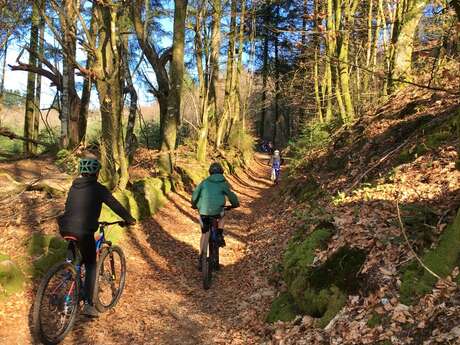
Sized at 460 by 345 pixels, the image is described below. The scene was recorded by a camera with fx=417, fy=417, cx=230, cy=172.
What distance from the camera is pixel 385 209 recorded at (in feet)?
19.9

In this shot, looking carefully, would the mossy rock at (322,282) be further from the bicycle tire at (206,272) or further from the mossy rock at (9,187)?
the mossy rock at (9,187)

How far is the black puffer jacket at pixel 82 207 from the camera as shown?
201 inches

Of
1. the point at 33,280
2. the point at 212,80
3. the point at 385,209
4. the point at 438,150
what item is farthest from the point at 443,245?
the point at 212,80

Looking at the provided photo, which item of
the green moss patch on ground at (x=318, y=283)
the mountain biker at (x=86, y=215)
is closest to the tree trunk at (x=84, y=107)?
the mountain biker at (x=86, y=215)

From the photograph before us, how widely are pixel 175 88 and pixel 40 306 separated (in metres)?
10.8

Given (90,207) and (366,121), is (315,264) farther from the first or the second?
(366,121)

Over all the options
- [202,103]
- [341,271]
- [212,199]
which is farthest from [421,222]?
[202,103]

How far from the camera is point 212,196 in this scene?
7.63 m

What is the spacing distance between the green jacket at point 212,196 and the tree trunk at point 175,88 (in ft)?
23.7

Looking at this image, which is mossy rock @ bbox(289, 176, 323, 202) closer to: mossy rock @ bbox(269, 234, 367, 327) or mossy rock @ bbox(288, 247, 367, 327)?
mossy rock @ bbox(269, 234, 367, 327)

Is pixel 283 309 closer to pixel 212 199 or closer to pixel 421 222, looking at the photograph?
pixel 421 222

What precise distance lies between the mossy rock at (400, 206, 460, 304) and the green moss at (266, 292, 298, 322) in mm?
1553

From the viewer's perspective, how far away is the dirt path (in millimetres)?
5457

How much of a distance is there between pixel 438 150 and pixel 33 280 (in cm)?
707
